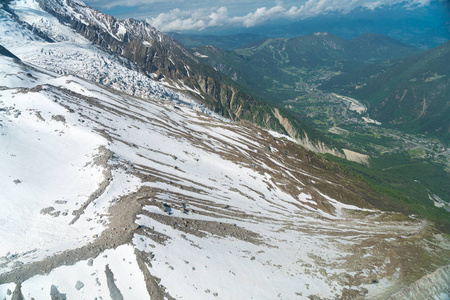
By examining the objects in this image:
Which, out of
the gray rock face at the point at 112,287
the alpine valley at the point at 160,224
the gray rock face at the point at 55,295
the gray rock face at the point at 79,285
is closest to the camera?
the gray rock face at the point at 55,295

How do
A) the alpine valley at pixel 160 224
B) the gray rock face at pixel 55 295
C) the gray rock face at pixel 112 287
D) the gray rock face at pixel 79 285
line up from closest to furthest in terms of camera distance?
the gray rock face at pixel 55 295 < the gray rock face at pixel 79 285 < the gray rock face at pixel 112 287 < the alpine valley at pixel 160 224

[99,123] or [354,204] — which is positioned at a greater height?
[99,123]

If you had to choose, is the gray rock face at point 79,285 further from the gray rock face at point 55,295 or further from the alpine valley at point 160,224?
the gray rock face at point 55,295

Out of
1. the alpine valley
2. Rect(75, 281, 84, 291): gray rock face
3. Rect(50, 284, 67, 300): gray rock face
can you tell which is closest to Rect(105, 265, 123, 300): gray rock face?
the alpine valley

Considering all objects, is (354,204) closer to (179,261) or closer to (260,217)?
(260,217)

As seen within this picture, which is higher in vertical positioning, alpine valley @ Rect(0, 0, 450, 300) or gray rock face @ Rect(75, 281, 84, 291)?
gray rock face @ Rect(75, 281, 84, 291)

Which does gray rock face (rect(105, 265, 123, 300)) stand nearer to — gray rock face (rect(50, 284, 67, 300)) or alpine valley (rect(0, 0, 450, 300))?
alpine valley (rect(0, 0, 450, 300))

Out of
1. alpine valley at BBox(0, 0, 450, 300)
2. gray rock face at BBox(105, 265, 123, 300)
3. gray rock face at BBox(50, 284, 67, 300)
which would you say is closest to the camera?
gray rock face at BBox(50, 284, 67, 300)

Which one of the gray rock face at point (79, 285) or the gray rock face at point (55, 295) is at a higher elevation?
the gray rock face at point (79, 285)

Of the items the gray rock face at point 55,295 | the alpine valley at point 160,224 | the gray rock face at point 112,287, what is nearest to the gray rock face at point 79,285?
the alpine valley at point 160,224

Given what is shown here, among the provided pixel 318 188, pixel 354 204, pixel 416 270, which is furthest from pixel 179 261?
pixel 354 204

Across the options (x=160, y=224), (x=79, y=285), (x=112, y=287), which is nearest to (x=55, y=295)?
(x=79, y=285)
